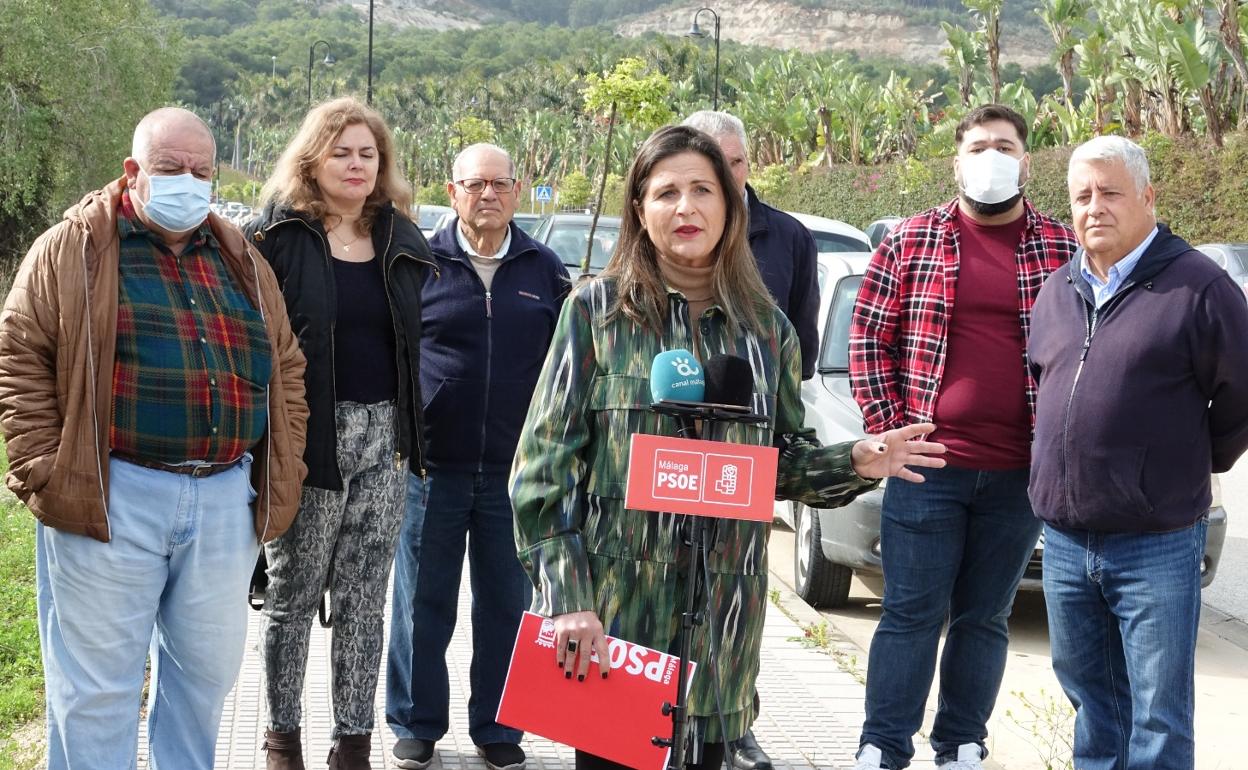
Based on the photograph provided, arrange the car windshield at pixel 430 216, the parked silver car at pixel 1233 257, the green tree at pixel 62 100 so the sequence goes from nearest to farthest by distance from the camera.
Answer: the parked silver car at pixel 1233 257 < the green tree at pixel 62 100 < the car windshield at pixel 430 216

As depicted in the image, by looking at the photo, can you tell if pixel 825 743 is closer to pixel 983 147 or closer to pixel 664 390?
pixel 983 147

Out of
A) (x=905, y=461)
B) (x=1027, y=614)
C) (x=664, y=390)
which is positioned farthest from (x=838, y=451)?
(x=1027, y=614)

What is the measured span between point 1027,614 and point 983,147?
3758mm

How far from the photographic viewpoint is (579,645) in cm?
298

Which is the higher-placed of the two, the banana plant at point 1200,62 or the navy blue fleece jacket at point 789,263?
the banana plant at point 1200,62

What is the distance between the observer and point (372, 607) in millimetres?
4777

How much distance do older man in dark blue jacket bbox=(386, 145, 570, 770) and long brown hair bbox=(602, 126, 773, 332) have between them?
1879 mm

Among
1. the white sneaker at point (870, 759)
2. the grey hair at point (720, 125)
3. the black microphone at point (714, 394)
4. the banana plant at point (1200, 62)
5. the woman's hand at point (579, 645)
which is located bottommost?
the white sneaker at point (870, 759)

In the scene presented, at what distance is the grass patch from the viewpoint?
5102 mm

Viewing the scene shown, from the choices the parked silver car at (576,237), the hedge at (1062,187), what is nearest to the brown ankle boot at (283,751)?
the parked silver car at (576,237)

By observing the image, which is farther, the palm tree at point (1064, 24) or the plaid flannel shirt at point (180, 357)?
the palm tree at point (1064, 24)

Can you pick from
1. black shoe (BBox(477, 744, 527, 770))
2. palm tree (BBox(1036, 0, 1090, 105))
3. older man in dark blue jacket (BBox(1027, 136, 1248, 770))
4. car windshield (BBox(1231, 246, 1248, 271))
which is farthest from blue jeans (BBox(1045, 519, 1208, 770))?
palm tree (BBox(1036, 0, 1090, 105))

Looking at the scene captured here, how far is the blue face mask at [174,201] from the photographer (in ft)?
12.4

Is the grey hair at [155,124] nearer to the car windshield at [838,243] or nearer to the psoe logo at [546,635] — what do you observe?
the psoe logo at [546,635]
